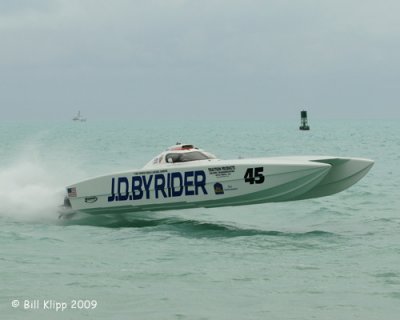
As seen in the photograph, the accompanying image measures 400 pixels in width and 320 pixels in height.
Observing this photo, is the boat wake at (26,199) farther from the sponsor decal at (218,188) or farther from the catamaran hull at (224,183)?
the sponsor decal at (218,188)

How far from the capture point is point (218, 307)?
9.57 metres

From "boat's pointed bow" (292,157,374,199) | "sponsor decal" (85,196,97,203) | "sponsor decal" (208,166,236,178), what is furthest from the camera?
"sponsor decal" (85,196,97,203)

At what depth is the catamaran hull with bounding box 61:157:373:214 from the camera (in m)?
15.9

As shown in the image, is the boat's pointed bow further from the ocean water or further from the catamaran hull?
the ocean water

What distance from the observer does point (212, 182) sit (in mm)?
16109

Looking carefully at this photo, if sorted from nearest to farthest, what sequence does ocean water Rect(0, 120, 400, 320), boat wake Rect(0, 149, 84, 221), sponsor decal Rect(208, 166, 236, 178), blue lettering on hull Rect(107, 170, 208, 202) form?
1. ocean water Rect(0, 120, 400, 320)
2. sponsor decal Rect(208, 166, 236, 178)
3. blue lettering on hull Rect(107, 170, 208, 202)
4. boat wake Rect(0, 149, 84, 221)

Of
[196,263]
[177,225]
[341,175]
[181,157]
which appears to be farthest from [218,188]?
[196,263]

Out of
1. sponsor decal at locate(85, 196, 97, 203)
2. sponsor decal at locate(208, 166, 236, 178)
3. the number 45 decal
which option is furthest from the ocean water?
sponsor decal at locate(208, 166, 236, 178)

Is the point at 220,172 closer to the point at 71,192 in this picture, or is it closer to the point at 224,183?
the point at 224,183

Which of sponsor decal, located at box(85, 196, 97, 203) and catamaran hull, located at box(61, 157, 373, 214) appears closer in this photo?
catamaran hull, located at box(61, 157, 373, 214)

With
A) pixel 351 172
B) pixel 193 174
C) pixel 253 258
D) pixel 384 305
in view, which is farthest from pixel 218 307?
pixel 351 172

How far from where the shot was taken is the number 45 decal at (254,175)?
15922 millimetres

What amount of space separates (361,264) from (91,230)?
6565mm

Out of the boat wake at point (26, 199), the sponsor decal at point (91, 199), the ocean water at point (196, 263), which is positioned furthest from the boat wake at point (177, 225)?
the boat wake at point (26, 199)
